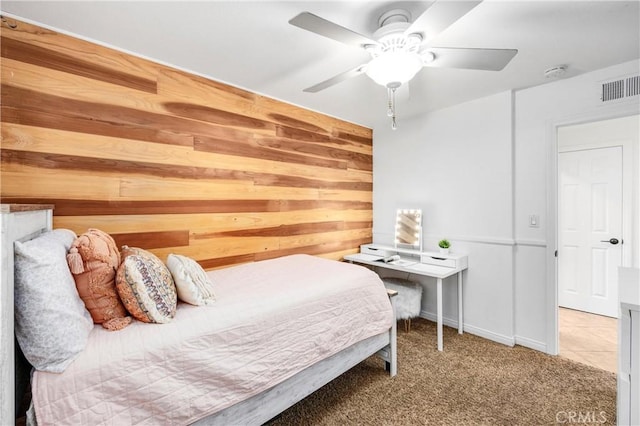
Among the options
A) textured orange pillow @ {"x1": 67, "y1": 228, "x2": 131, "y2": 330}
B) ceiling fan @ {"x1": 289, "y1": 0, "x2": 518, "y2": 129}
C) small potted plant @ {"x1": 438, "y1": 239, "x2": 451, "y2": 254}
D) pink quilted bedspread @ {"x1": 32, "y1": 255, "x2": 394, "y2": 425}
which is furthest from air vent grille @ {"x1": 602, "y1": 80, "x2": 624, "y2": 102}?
textured orange pillow @ {"x1": 67, "y1": 228, "x2": 131, "y2": 330}

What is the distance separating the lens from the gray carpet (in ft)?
5.85

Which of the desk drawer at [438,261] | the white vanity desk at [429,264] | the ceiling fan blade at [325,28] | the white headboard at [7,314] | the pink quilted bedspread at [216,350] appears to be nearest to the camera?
the white headboard at [7,314]

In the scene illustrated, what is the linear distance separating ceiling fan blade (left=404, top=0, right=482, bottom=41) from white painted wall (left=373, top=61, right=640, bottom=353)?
6.04 ft

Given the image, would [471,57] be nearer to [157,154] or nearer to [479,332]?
[157,154]

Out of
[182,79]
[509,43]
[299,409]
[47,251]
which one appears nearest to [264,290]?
[299,409]

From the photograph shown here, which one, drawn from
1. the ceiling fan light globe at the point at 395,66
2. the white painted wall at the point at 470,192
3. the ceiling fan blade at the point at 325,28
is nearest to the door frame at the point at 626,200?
the white painted wall at the point at 470,192

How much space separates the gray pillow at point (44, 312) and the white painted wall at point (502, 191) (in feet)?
10.3

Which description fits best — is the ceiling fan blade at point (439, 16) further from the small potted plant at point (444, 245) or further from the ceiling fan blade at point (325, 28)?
the small potted plant at point (444, 245)

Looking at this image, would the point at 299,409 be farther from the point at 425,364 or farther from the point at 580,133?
the point at 580,133

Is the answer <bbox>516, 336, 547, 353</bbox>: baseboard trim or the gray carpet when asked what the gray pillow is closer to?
the gray carpet

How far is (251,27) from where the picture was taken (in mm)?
1702

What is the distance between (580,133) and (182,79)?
14.4 ft

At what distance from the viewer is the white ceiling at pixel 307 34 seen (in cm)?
152

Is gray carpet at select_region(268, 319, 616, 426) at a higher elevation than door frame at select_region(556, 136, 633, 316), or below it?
below
